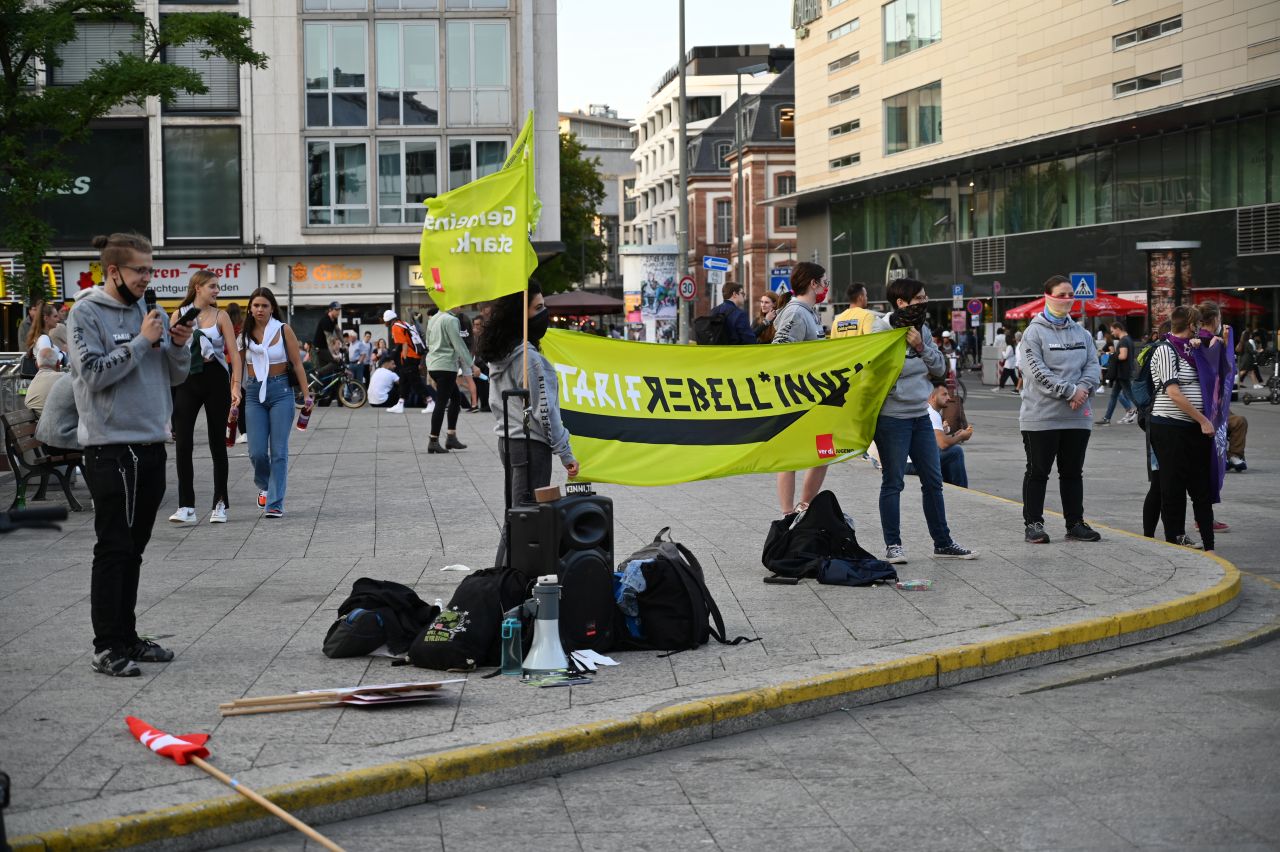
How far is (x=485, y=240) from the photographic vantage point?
25.9ft

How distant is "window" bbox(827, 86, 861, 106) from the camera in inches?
2601

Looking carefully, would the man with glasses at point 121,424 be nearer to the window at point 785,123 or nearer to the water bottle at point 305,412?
the water bottle at point 305,412

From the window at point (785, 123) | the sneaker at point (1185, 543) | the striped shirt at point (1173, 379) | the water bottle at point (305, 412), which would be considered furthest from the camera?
the window at point (785, 123)

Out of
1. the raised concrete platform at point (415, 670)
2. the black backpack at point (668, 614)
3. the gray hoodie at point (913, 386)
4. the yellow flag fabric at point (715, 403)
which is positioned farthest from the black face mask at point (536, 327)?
the gray hoodie at point (913, 386)

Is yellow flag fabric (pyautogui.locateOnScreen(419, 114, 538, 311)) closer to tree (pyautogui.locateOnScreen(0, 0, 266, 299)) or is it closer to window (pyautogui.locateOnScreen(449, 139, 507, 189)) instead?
tree (pyautogui.locateOnScreen(0, 0, 266, 299))

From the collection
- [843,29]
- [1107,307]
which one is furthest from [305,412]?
[843,29]

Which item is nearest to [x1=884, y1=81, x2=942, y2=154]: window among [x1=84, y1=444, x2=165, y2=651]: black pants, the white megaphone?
the white megaphone

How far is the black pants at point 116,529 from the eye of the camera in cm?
675

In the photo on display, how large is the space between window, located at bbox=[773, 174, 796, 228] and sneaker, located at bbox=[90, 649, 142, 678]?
89709 millimetres

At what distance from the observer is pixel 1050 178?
179 ft

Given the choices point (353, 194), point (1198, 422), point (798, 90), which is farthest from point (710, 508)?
point (798, 90)

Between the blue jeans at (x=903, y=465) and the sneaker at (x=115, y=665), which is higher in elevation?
the blue jeans at (x=903, y=465)

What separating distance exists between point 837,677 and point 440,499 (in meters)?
7.92

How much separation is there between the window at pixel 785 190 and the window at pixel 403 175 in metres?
47.7
